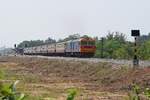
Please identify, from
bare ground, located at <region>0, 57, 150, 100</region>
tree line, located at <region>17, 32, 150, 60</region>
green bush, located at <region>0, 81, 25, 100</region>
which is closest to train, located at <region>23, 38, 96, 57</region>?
tree line, located at <region>17, 32, 150, 60</region>

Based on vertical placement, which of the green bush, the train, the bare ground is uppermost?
the train

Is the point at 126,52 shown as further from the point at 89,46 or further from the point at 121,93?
the point at 121,93

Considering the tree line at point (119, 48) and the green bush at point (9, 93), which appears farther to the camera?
the tree line at point (119, 48)

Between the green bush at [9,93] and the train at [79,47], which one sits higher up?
the train at [79,47]

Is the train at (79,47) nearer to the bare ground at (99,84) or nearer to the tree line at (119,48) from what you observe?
the tree line at (119,48)

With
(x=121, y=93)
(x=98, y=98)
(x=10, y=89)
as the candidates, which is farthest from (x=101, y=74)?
(x=10, y=89)

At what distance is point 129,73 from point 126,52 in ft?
133

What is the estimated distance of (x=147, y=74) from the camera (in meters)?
27.5

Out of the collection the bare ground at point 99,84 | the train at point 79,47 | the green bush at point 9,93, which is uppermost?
the train at point 79,47

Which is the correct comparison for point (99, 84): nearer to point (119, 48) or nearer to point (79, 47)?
point (79, 47)

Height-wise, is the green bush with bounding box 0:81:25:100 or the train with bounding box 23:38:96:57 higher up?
the train with bounding box 23:38:96:57

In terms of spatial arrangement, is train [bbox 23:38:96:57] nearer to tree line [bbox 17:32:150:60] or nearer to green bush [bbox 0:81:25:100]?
tree line [bbox 17:32:150:60]

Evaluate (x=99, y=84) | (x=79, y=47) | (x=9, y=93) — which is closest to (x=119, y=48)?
(x=79, y=47)

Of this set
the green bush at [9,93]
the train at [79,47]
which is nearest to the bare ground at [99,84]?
the green bush at [9,93]
